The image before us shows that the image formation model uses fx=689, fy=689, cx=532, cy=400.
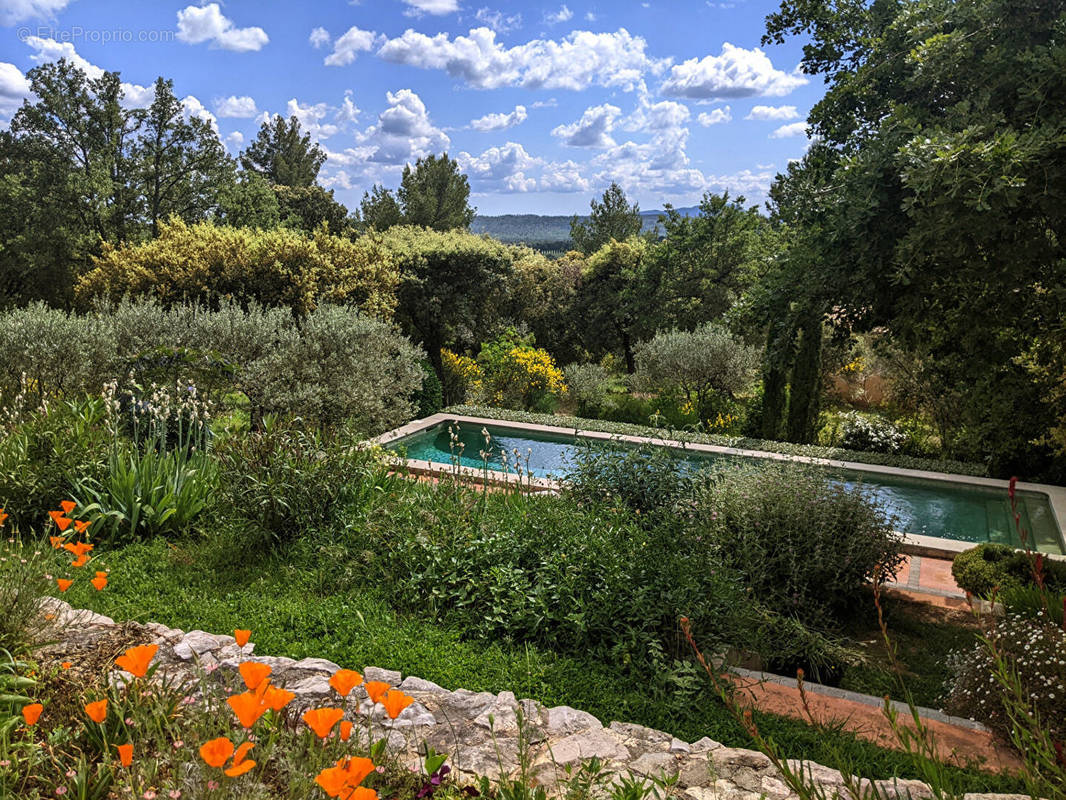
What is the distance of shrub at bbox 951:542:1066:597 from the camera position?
4.59 meters

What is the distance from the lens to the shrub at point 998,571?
15.1ft

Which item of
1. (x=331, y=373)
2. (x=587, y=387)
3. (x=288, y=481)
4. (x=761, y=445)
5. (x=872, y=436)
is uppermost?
(x=331, y=373)

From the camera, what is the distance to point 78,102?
23.2 metres

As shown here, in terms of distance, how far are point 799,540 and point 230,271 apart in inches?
423

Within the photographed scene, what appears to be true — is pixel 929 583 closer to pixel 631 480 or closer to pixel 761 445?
pixel 631 480

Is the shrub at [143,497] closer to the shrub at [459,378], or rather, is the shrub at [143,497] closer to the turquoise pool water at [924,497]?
the turquoise pool water at [924,497]

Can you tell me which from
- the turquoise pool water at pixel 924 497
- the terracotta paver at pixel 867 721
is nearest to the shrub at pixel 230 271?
the turquoise pool water at pixel 924 497

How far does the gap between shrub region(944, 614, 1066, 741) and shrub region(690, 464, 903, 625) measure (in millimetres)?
927

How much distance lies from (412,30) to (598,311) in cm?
1020

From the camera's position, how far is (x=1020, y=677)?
10.7 ft

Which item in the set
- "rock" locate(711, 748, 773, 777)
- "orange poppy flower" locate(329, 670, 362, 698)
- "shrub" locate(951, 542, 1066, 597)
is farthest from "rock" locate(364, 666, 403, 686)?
"shrub" locate(951, 542, 1066, 597)

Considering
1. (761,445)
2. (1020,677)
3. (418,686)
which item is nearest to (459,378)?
(761,445)

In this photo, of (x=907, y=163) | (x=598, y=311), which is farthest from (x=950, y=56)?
(x=598, y=311)

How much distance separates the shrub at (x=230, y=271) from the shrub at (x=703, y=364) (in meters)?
5.81
